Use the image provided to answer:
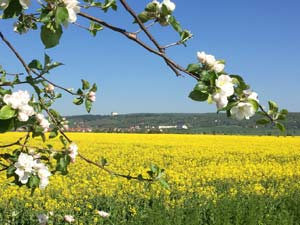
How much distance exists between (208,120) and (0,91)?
106174 millimetres

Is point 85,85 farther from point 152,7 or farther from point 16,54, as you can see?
point 152,7

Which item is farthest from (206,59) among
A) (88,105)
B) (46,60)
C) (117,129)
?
(117,129)

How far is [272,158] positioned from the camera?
19500 mm

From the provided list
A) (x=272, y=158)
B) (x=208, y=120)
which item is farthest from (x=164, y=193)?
(x=208, y=120)

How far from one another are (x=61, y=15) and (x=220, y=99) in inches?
15.9

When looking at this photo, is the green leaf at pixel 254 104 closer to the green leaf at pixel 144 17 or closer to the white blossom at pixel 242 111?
the white blossom at pixel 242 111

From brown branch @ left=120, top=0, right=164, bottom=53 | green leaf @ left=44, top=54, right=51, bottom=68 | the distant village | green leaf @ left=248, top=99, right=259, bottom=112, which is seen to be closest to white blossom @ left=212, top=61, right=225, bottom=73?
green leaf @ left=248, top=99, right=259, bottom=112

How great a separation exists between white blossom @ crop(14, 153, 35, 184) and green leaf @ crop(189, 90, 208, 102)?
67 centimetres

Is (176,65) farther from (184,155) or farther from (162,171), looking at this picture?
(184,155)

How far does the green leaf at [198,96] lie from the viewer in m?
1.21

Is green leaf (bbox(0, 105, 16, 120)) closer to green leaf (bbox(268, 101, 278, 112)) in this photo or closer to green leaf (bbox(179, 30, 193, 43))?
green leaf (bbox(179, 30, 193, 43))

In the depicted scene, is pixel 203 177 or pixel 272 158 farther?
pixel 272 158

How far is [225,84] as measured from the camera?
3.99 ft

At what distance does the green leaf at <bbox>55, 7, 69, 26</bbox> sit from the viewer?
1.08 m
